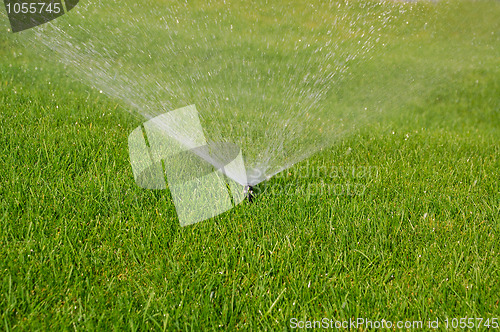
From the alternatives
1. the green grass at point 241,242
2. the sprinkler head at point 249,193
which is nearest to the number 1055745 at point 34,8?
the green grass at point 241,242

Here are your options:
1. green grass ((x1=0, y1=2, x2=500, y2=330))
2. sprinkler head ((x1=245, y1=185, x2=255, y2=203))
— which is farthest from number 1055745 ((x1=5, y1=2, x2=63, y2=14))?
sprinkler head ((x1=245, y1=185, x2=255, y2=203))

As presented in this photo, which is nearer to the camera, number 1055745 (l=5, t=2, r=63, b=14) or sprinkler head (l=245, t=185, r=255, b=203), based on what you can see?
sprinkler head (l=245, t=185, r=255, b=203)

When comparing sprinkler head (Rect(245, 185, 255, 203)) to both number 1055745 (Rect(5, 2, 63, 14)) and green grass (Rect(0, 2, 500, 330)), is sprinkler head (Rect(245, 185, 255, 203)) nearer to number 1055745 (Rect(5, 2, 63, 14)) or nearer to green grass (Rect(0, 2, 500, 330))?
green grass (Rect(0, 2, 500, 330))

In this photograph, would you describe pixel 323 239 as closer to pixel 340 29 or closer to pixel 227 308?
pixel 227 308

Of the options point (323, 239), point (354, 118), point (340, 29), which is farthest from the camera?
point (340, 29)

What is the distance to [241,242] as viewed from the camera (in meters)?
2.59

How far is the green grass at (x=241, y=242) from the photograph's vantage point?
202 cm

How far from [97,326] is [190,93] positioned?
4.14m

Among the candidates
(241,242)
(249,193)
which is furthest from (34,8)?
(241,242)

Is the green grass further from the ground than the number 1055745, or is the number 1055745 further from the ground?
the number 1055745

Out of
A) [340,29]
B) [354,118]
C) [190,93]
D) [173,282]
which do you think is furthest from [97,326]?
[340,29]

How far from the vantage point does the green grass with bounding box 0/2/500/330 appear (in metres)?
2.02

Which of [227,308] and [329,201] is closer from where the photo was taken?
[227,308]

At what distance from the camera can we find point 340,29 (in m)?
10.4
